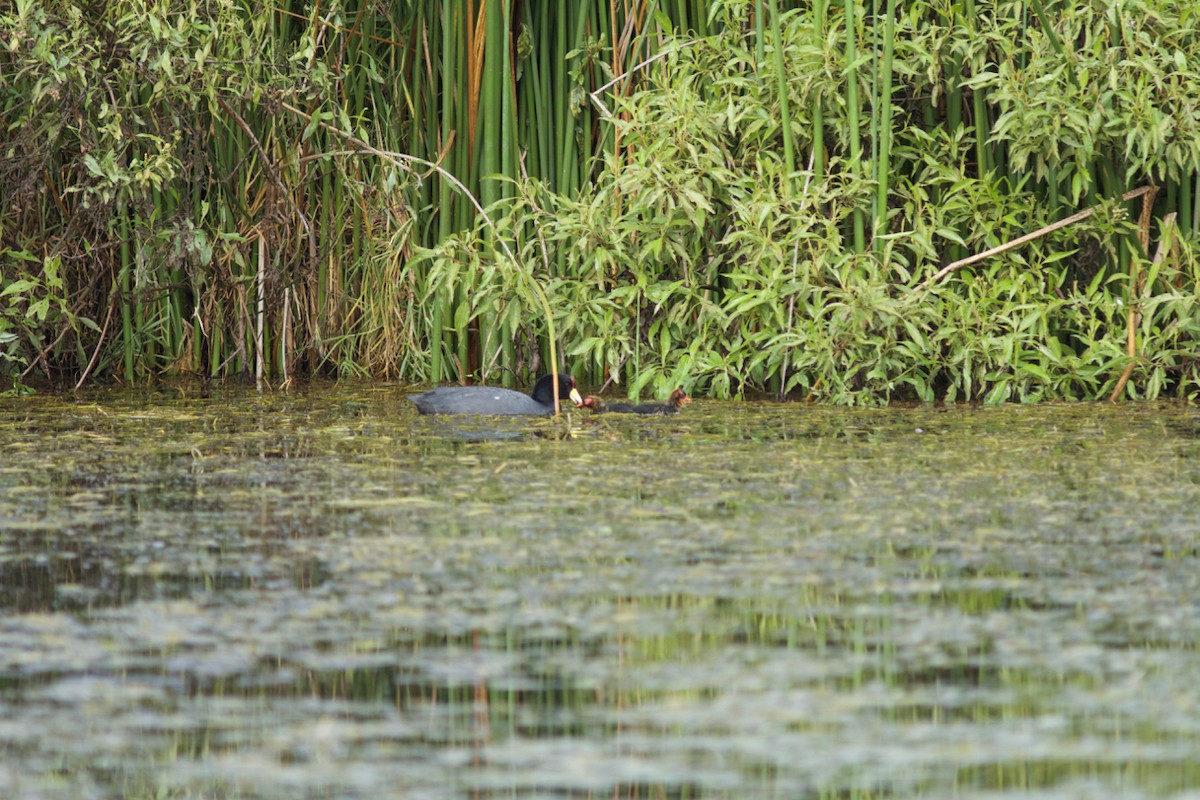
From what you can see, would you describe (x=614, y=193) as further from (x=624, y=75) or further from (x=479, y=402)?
(x=479, y=402)

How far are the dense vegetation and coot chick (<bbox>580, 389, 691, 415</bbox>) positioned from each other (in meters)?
0.41

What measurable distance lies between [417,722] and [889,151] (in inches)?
189

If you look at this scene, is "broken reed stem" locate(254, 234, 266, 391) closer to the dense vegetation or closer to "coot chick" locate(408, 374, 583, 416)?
the dense vegetation

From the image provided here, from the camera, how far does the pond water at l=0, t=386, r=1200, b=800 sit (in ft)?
8.71

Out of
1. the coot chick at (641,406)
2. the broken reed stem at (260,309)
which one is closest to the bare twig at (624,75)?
the coot chick at (641,406)

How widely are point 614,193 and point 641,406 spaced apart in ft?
4.16

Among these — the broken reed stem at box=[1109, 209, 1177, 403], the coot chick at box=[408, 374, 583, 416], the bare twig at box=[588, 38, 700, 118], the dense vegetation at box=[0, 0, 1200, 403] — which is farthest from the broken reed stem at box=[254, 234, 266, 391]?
the broken reed stem at box=[1109, 209, 1177, 403]

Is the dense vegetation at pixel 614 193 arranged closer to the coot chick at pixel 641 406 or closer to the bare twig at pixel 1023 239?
the bare twig at pixel 1023 239

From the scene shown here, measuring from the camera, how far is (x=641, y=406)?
22.2 ft

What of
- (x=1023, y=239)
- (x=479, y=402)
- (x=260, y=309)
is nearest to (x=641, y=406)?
(x=479, y=402)

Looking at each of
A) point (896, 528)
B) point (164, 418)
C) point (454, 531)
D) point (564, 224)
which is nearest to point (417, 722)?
point (454, 531)

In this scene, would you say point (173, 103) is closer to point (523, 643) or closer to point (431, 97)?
point (431, 97)

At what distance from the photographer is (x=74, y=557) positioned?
406 cm

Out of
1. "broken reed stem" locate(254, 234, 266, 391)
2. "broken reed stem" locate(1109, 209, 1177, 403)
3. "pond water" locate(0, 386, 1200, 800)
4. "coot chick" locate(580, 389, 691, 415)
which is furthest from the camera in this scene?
"broken reed stem" locate(254, 234, 266, 391)
